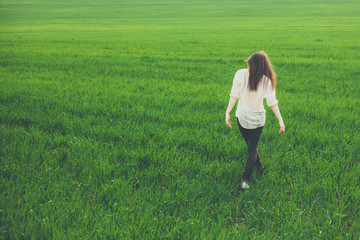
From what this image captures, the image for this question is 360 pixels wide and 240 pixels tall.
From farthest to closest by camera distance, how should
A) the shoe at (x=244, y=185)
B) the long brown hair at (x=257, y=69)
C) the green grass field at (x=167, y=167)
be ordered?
the shoe at (x=244, y=185)
the long brown hair at (x=257, y=69)
the green grass field at (x=167, y=167)

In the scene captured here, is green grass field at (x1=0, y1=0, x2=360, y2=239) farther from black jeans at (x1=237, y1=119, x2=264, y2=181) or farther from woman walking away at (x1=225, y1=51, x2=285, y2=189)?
woman walking away at (x1=225, y1=51, x2=285, y2=189)

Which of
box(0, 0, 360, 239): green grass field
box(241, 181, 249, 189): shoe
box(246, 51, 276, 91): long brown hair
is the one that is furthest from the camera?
box(241, 181, 249, 189): shoe

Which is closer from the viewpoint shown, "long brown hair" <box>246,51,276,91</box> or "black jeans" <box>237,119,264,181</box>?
"long brown hair" <box>246,51,276,91</box>

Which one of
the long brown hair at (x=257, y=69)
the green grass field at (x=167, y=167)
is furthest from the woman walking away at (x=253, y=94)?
the green grass field at (x=167, y=167)

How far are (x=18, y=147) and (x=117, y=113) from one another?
1961mm

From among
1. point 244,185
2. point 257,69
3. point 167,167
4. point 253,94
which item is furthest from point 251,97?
point 167,167

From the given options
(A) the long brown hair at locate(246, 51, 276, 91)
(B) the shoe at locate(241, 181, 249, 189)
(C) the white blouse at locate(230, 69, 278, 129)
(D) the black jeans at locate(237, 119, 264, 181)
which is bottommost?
(B) the shoe at locate(241, 181, 249, 189)

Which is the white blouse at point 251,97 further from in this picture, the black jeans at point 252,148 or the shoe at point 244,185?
the shoe at point 244,185

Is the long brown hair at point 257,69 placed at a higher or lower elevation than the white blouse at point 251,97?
higher

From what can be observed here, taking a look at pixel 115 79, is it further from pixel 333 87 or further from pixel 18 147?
pixel 333 87

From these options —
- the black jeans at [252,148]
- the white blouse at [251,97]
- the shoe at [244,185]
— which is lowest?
the shoe at [244,185]

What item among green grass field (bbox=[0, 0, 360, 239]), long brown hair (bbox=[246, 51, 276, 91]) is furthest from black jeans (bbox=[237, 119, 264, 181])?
long brown hair (bbox=[246, 51, 276, 91])

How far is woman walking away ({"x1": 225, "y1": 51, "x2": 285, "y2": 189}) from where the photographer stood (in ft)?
9.22

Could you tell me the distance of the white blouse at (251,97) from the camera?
2.88 meters
